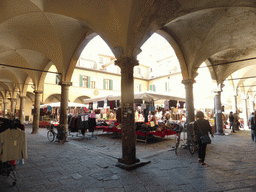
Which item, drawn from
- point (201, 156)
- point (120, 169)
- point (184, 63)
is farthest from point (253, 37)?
point (120, 169)

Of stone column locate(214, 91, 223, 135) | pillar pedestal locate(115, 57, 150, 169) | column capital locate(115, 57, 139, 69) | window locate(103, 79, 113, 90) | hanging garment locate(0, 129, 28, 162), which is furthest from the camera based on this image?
window locate(103, 79, 113, 90)

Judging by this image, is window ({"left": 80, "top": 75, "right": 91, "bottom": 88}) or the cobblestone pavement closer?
the cobblestone pavement

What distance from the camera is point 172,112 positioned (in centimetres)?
1394

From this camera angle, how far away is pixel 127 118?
4.25m

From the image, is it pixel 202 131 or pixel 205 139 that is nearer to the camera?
pixel 205 139

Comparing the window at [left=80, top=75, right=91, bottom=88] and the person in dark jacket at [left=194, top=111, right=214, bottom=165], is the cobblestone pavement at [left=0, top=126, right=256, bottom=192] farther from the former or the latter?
the window at [left=80, top=75, right=91, bottom=88]

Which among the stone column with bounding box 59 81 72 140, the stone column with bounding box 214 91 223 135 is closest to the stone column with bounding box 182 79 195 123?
the stone column with bounding box 214 91 223 135

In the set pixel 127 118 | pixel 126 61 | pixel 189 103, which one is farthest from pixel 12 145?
pixel 189 103

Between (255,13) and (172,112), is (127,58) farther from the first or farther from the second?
(172,112)

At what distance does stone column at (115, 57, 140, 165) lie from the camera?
13.7 ft

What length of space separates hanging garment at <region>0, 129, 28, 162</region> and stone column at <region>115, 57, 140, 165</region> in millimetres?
2136

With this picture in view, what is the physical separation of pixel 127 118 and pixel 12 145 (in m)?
2.39

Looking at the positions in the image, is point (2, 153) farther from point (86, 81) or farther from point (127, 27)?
point (86, 81)

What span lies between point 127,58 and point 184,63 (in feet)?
12.8
